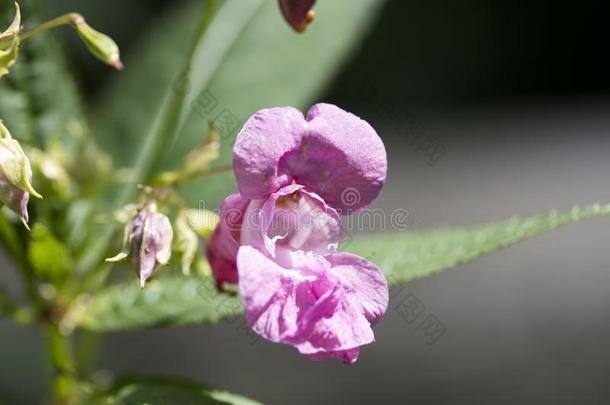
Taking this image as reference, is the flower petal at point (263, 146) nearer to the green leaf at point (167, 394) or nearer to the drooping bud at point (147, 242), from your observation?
the drooping bud at point (147, 242)

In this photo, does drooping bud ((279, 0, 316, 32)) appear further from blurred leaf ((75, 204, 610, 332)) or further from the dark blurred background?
the dark blurred background

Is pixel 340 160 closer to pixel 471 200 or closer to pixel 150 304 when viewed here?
pixel 150 304

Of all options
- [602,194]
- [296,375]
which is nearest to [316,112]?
[296,375]

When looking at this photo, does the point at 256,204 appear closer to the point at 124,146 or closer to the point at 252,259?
the point at 252,259

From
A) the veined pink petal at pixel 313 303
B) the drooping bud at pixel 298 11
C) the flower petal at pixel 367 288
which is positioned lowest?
the veined pink petal at pixel 313 303

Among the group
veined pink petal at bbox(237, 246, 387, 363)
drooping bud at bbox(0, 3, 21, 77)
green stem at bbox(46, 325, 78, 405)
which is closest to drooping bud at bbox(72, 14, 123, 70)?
drooping bud at bbox(0, 3, 21, 77)

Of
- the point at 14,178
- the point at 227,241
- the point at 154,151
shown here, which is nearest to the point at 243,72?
the point at 154,151

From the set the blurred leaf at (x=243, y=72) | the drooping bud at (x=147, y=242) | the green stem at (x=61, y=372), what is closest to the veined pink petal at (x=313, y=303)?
the drooping bud at (x=147, y=242)

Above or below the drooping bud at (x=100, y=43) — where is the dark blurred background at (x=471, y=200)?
below
